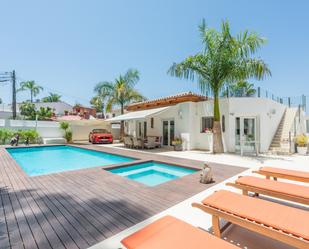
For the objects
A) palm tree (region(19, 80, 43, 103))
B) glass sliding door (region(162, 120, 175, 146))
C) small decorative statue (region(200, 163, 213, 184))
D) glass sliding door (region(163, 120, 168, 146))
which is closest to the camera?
small decorative statue (region(200, 163, 213, 184))

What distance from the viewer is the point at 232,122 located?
17781mm

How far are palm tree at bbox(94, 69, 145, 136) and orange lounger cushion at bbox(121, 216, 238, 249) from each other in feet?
87.9

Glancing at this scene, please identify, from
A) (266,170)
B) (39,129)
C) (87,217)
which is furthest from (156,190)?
(39,129)

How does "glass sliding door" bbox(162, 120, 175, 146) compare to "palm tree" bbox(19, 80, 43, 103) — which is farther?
"palm tree" bbox(19, 80, 43, 103)

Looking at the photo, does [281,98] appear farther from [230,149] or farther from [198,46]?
[198,46]

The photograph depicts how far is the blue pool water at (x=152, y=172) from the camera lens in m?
10.7

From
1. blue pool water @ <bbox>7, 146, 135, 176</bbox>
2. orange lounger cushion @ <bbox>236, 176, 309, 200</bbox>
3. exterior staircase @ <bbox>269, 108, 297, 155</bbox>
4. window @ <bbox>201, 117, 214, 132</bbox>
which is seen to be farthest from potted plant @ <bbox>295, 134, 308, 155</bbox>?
blue pool water @ <bbox>7, 146, 135, 176</bbox>

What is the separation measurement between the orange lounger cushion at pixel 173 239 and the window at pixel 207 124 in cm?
1708

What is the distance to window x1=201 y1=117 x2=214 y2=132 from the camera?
63.8 feet

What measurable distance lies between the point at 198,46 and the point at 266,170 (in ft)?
47.8

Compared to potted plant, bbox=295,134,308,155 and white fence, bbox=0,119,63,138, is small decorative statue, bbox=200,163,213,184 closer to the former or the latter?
potted plant, bbox=295,134,308,155

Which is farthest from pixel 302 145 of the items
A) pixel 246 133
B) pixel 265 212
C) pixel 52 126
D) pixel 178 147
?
pixel 52 126

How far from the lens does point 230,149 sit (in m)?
17.8

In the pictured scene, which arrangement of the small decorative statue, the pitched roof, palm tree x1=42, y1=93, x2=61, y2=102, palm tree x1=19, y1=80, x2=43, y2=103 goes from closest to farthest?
the small decorative statue, the pitched roof, palm tree x1=19, y1=80, x2=43, y2=103, palm tree x1=42, y1=93, x2=61, y2=102
